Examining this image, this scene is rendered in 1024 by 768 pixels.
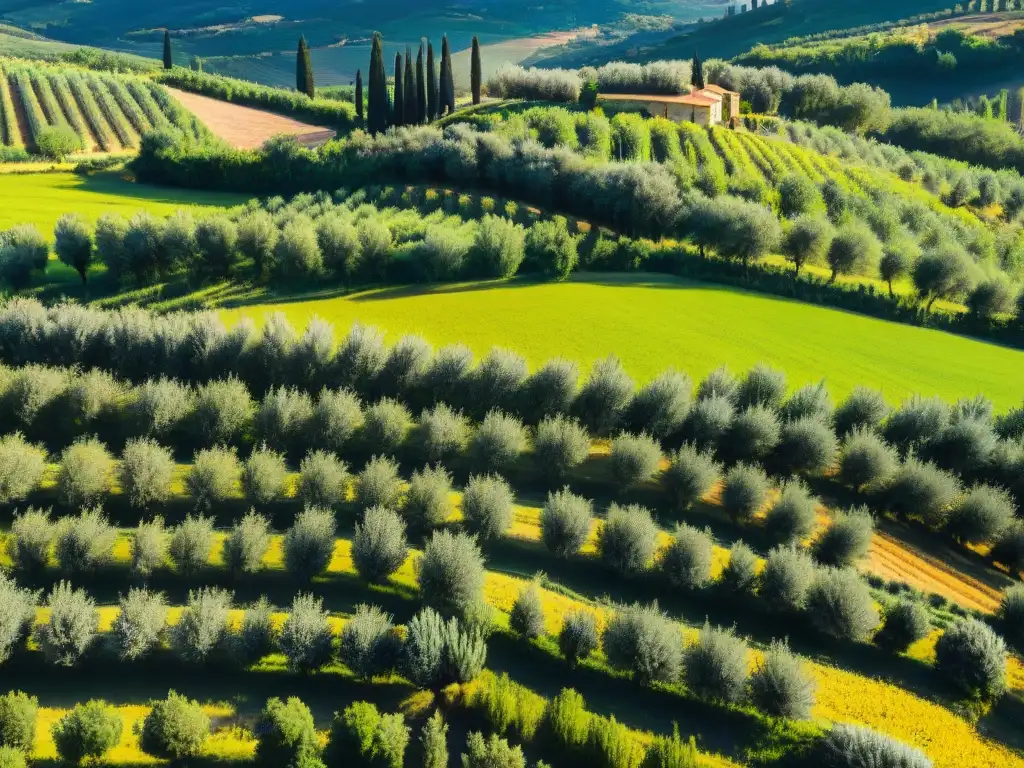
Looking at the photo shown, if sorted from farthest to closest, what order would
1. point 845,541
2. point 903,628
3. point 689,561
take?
point 845,541
point 689,561
point 903,628

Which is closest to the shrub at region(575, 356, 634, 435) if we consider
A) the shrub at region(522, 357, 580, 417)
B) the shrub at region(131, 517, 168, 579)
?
the shrub at region(522, 357, 580, 417)

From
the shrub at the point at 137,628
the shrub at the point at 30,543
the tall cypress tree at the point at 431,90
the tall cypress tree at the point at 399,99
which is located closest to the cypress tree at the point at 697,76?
the tall cypress tree at the point at 431,90

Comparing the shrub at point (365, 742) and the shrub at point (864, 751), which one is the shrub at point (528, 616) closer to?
the shrub at point (365, 742)

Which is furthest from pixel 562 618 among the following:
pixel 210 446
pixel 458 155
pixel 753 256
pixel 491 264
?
pixel 458 155

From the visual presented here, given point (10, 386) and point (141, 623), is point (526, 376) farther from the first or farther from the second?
point (10, 386)

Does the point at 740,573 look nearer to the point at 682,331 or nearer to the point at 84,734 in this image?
the point at 84,734

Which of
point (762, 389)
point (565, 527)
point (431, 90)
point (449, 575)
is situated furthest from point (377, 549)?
point (431, 90)
